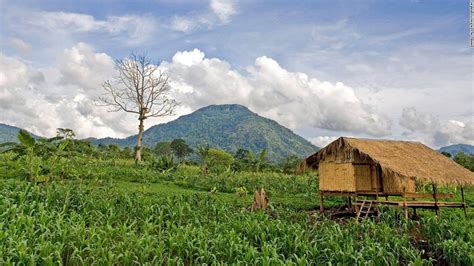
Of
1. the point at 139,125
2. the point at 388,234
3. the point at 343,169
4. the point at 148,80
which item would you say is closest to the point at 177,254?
the point at 388,234

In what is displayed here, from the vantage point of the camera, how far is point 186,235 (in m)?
7.50

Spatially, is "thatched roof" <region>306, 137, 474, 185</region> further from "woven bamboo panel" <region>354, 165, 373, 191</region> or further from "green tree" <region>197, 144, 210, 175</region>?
"green tree" <region>197, 144, 210, 175</region>

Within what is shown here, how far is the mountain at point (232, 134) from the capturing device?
451 ft

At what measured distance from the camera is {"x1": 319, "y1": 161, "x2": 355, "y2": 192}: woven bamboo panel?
12.5 meters

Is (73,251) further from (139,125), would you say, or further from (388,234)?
(139,125)

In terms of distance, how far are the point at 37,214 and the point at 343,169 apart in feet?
26.5

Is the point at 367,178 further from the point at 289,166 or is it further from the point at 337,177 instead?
the point at 289,166

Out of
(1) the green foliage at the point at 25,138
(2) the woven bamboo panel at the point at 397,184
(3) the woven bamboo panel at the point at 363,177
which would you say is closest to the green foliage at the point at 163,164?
(1) the green foliage at the point at 25,138

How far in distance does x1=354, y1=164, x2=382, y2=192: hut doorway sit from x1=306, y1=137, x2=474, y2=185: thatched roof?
531mm

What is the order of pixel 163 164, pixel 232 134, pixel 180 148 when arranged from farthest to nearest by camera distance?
pixel 232 134 < pixel 180 148 < pixel 163 164

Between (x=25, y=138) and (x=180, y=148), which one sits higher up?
(x=180, y=148)

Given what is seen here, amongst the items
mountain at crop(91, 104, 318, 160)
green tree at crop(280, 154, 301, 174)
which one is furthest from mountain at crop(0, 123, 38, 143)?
green tree at crop(280, 154, 301, 174)

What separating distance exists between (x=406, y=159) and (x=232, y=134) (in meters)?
135

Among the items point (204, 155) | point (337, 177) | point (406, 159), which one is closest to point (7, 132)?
point (204, 155)
